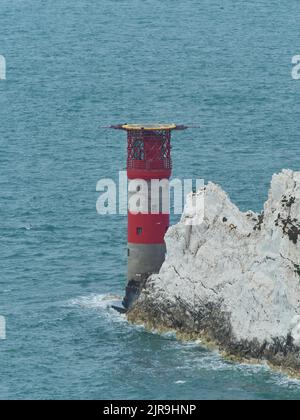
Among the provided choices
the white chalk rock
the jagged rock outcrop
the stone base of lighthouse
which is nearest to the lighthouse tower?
the stone base of lighthouse

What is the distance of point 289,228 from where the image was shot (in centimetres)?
13250

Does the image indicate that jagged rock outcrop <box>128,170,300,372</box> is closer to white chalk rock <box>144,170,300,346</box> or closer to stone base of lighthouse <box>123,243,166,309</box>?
white chalk rock <box>144,170,300,346</box>

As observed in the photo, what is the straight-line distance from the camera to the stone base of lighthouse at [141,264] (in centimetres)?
14450

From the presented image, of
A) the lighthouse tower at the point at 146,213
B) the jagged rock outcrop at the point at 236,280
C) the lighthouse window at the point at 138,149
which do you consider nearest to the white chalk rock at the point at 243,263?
the jagged rock outcrop at the point at 236,280

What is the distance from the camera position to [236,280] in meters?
135

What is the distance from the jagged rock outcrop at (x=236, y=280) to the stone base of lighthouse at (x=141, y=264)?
5.97 ft

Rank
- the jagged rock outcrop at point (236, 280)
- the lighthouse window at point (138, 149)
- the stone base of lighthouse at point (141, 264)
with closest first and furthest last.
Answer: the jagged rock outcrop at point (236, 280) → the lighthouse window at point (138, 149) → the stone base of lighthouse at point (141, 264)

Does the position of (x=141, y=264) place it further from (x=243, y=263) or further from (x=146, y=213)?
(x=243, y=263)

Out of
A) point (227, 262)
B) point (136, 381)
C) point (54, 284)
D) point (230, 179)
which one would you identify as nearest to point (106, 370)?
point (136, 381)

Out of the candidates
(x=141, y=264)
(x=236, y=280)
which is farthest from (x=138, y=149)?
(x=236, y=280)

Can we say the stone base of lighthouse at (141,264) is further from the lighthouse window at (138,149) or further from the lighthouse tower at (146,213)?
the lighthouse window at (138,149)
